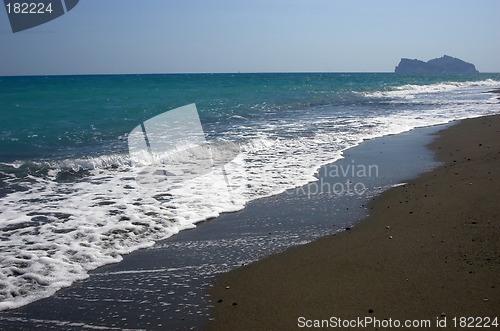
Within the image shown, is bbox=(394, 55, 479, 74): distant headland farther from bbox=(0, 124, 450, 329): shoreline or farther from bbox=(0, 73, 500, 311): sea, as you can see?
bbox=(0, 124, 450, 329): shoreline

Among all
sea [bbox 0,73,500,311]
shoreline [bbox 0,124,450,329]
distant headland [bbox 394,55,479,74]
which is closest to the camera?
shoreline [bbox 0,124,450,329]

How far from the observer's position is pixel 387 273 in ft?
12.2

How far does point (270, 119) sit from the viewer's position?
57.2ft

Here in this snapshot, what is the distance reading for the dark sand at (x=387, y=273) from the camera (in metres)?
3.14

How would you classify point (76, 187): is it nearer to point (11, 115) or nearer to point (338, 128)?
point (338, 128)

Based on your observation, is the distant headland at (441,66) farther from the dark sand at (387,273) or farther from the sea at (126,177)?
the dark sand at (387,273)

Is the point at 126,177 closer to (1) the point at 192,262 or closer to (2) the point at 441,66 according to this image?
(1) the point at 192,262

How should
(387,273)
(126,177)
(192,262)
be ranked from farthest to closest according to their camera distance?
(126,177), (192,262), (387,273)

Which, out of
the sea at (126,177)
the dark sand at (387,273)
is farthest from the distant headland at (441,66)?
the dark sand at (387,273)

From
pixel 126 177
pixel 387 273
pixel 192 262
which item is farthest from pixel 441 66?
pixel 192 262

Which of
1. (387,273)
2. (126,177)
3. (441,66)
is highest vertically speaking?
(441,66)

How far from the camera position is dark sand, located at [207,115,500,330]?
3.14m

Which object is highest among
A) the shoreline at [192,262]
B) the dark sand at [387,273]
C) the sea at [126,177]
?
the sea at [126,177]

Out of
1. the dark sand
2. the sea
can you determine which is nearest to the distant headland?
the sea
